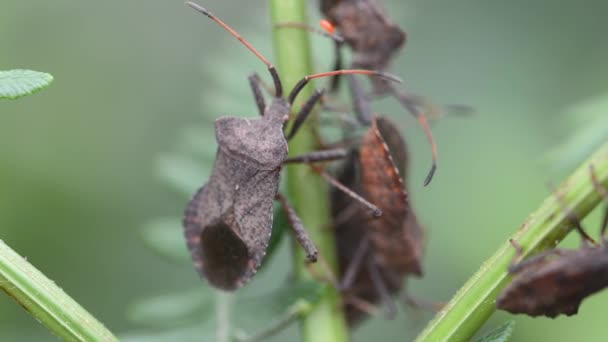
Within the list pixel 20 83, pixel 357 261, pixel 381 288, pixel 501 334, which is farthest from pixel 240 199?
pixel 501 334

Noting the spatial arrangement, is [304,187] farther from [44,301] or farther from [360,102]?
[44,301]

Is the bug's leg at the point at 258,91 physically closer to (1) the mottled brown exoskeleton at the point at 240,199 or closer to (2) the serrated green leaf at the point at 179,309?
(1) the mottled brown exoskeleton at the point at 240,199

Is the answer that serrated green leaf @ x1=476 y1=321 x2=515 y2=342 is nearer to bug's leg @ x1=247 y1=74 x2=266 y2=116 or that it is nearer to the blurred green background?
the blurred green background

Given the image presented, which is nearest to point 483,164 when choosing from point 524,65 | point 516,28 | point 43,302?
point 524,65

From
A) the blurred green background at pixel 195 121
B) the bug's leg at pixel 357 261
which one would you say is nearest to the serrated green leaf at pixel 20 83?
the blurred green background at pixel 195 121

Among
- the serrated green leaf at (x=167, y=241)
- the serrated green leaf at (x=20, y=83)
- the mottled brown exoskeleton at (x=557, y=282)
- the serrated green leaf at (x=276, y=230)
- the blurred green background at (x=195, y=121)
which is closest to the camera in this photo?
the serrated green leaf at (x=20, y=83)

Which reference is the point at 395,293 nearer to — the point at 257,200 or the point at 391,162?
the point at 391,162
